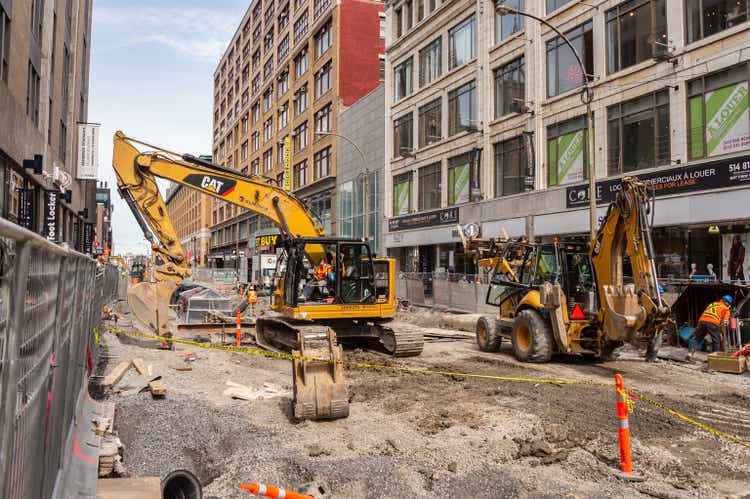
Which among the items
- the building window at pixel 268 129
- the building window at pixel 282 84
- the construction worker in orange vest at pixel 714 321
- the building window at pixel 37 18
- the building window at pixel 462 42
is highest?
the building window at pixel 282 84

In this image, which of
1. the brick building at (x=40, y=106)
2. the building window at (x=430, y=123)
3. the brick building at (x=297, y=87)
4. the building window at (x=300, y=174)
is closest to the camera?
the brick building at (x=40, y=106)

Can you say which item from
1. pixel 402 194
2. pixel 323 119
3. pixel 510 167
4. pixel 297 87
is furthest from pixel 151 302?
pixel 297 87

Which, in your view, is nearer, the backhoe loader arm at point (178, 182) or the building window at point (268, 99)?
the backhoe loader arm at point (178, 182)

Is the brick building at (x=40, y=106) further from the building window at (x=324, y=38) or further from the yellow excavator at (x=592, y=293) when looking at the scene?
the building window at (x=324, y=38)

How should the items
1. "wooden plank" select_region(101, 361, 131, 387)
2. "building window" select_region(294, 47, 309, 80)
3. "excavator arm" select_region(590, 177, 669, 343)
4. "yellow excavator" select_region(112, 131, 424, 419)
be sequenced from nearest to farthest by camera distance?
"wooden plank" select_region(101, 361, 131, 387), "excavator arm" select_region(590, 177, 669, 343), "yellow excavator" select_region(112, 131, 424, 419), "building window" select_region(294, 47, 309, 80)

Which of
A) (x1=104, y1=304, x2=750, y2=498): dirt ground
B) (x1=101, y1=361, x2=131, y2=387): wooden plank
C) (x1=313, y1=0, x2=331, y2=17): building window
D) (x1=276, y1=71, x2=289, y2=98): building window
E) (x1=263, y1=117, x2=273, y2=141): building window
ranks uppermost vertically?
(x1=313, y1=0, x2=331, y2=17): building window

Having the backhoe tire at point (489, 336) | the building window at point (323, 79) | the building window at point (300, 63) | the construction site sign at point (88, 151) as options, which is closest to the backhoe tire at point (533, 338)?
the backhoe tire at point (489, 336)

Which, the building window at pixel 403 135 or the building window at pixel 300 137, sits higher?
the building window at pixel 300 137

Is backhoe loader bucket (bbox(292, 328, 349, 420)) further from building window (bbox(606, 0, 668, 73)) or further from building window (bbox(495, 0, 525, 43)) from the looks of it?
building window (bbox(495, 0, 525, 43))

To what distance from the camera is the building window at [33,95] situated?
2288 cm

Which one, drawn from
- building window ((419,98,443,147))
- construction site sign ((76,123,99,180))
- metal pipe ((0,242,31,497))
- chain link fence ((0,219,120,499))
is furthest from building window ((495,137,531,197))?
metal pipe ((0,242,31,497))

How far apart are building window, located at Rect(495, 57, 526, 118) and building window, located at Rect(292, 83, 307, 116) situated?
2847 cm

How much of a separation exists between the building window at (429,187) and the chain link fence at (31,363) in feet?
104

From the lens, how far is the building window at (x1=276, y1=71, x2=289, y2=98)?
62.0 meters
